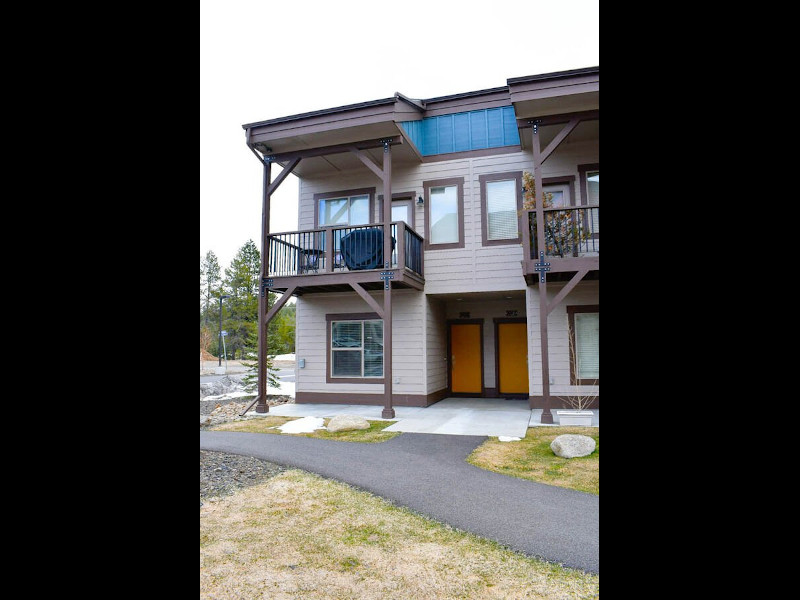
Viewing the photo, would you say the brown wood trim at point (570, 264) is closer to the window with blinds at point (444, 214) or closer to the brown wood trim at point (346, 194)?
the window with blinds at point (444, 214)

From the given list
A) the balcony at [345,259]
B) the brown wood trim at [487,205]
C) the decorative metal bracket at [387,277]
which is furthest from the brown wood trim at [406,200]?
the decorative metal bracket at [387,277]

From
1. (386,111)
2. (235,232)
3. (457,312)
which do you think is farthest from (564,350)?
(235,232)

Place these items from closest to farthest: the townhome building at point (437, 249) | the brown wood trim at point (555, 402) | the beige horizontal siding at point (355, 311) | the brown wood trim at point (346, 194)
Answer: the townhome building at point (437, 249) < the brown wood trim at point (555, 402) < the beige horizontal siding at point (355, 311) < the brown wood trim at point (346, 194)

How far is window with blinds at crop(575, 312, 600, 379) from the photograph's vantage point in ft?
32.8

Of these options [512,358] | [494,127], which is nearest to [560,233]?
[494,127]

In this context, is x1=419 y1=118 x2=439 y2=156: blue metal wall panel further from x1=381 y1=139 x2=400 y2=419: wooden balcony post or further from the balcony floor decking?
the balcony floor decking

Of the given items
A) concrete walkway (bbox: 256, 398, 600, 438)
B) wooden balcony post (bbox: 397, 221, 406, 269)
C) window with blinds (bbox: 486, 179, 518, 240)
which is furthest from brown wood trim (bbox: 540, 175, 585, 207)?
concrete walkway (bbox: 256, 398, 600, 438)

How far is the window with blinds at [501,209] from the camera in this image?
1088 cm

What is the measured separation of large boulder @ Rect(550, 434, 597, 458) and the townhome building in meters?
2.64

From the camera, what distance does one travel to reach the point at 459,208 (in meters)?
11.2

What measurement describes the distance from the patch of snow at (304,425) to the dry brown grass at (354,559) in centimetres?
368
